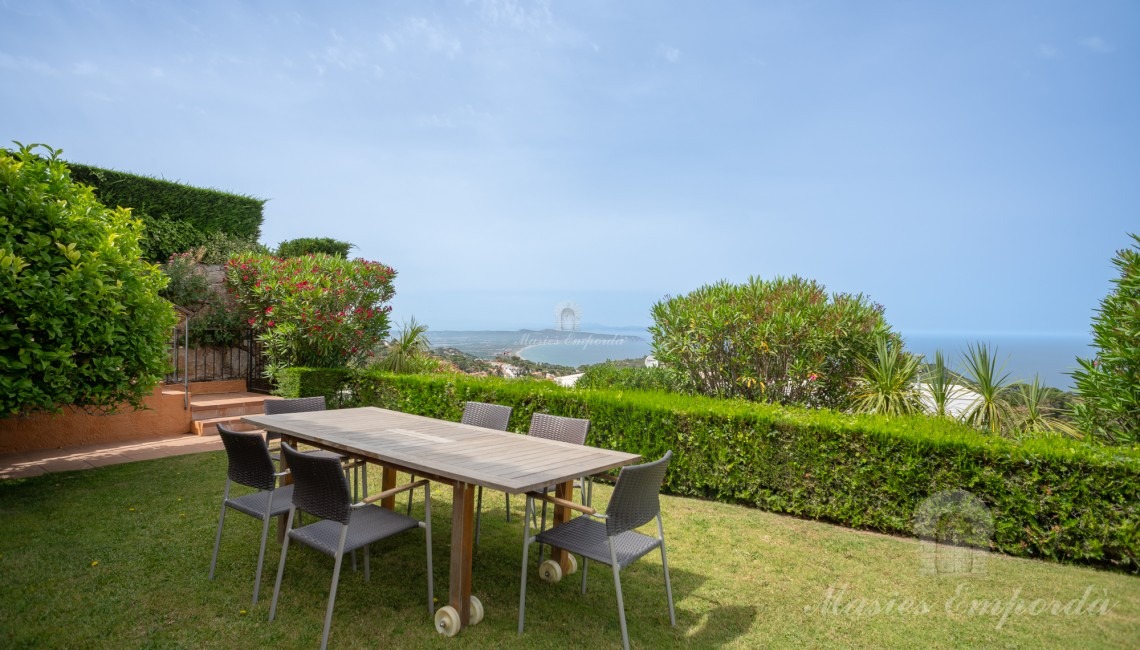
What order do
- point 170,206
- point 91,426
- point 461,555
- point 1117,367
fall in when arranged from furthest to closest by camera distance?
point 170,206 < point 91,426 < point 1117,367 < point 461,555

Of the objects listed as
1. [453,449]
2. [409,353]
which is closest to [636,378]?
[409,353]

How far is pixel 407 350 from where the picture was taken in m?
10.6

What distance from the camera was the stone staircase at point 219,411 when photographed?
26.3ft

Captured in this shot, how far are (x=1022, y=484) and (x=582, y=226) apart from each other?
42.8ft

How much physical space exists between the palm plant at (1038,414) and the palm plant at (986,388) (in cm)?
16

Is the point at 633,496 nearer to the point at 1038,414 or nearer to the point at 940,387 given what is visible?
the point at 940,387

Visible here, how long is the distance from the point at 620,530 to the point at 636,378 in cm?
683

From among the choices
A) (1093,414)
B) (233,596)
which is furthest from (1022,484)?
(233,596)

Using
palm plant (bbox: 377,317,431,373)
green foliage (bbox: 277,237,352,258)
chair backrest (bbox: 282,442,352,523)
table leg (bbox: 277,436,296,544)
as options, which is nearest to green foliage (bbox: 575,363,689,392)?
palm plant (bbox: 377,317,431,373)

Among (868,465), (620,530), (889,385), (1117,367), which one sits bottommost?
(868,465)

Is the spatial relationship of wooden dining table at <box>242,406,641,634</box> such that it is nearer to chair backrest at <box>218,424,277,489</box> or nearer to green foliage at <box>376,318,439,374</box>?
chair backrest at <box>218,424,277,489</box>

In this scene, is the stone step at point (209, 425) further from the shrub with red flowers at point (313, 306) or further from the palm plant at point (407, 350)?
the palm plant at point (407, 350)

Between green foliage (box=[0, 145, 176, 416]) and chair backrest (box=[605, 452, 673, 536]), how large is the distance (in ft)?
16.8
